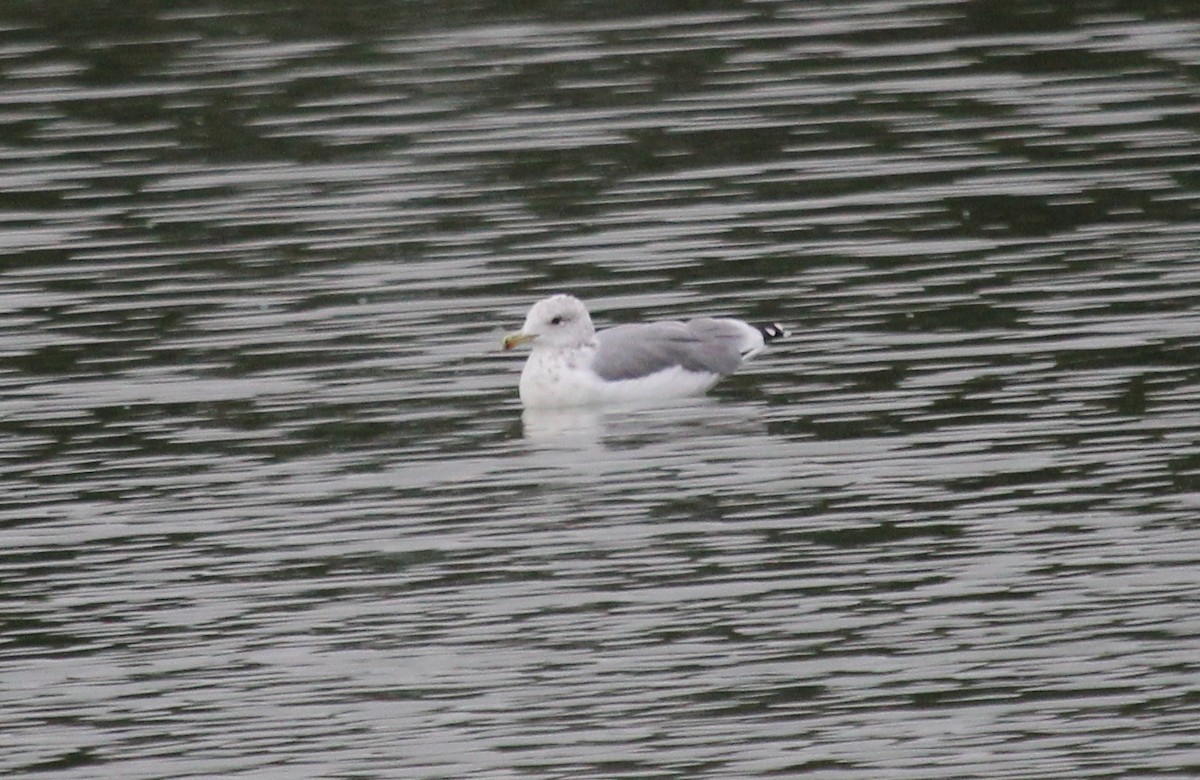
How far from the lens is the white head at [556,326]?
17.4 meters

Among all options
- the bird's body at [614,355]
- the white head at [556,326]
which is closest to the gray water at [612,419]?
the bird's body at [614,355]

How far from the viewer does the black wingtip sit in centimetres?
1770

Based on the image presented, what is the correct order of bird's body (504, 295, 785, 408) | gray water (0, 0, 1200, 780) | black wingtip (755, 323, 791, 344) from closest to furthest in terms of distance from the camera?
gray water (0, 0, 1200, 780) < bird's body (504, 295, 785, 408) < black wingtip (755, 323, 791, 344)

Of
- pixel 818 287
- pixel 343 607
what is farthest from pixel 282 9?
pixel 343 607

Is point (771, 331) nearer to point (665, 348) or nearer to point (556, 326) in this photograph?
point (665, 348)

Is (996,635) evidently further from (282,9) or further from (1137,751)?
(282,9)

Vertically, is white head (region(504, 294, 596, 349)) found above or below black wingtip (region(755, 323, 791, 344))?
above

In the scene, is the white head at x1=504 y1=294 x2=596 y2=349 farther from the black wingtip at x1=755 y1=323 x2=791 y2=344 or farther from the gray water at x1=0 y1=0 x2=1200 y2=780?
the black wingtip at x1=755 y1=323 x2=791 y2=344

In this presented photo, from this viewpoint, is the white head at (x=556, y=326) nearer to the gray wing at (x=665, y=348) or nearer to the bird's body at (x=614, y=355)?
the bird's body at (x=614, y=355)

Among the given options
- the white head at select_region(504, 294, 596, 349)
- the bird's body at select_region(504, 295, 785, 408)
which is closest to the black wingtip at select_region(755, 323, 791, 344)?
the bird's body at select_region(504, 295, 785, 408)

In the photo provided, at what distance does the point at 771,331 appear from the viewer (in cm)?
1772

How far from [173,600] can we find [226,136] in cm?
1405

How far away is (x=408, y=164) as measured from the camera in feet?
83.1

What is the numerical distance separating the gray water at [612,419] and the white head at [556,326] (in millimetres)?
507
